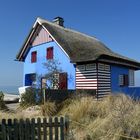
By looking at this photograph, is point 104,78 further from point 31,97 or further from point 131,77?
point 31,97

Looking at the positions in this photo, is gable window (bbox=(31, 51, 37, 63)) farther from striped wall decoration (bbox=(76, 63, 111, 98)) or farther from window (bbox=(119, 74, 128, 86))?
window (bbox=(119, 74, 128, 86))

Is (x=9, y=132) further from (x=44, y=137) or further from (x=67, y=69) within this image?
(x=67, y=69)

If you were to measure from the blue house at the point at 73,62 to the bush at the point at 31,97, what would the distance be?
14.9 ft

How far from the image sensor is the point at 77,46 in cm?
2409

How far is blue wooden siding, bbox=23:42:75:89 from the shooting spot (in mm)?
23127

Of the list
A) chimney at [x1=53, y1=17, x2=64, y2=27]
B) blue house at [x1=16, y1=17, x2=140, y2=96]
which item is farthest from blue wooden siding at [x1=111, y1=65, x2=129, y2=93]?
chimney at [x1=53, y1=17, x2=64, y2=27]

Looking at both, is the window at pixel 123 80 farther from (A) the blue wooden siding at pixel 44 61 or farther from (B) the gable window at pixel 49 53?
(B) the gable window at pixel 49 53

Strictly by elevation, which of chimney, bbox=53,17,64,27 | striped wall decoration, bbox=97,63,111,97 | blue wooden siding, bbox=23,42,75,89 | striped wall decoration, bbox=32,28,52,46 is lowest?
striped wall decoration, bbox=97,63,111,97

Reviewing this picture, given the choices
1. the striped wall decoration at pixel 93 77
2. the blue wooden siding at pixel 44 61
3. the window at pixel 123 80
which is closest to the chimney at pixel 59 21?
the blue wooden siding at pixel 44 61

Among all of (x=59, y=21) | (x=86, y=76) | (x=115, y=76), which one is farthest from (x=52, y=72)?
(x=59, y=21)

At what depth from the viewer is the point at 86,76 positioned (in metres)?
21.8

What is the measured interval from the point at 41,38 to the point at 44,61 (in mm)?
2117

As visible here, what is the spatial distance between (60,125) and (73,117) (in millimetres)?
2577

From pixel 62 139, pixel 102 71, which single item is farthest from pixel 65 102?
pixel 102 71
